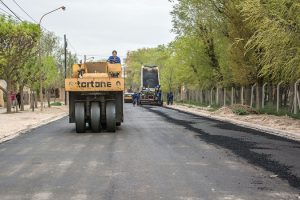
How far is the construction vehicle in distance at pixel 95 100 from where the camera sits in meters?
18.6

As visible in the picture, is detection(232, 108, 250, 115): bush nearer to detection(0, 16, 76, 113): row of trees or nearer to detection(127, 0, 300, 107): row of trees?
detection(127, 0, 300, 107): row of trees

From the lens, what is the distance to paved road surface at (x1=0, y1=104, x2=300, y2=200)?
7733 millimetres

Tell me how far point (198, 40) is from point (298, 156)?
1330 inches

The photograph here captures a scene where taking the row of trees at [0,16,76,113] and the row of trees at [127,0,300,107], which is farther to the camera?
the row of trees at [0,16,76,113]

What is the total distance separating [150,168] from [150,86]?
47938 millimetres

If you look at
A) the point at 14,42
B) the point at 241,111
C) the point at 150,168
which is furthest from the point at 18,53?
the point at 150,168

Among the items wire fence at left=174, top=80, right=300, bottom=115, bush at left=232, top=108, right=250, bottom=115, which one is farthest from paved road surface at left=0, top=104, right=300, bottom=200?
bush at left=232, top=108, right=250, bottom=115

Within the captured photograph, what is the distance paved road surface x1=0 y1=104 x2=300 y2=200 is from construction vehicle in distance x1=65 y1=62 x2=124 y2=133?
2.51m

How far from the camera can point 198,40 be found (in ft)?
148

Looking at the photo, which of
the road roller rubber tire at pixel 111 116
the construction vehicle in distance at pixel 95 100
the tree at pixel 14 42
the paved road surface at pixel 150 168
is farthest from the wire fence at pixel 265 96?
the tree at pixel 14 42

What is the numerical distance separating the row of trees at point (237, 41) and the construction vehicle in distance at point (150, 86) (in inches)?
175

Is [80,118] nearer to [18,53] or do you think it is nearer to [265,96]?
[18,53]

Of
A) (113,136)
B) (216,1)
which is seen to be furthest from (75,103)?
(216,1)

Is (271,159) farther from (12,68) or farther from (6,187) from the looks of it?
(12,68)
